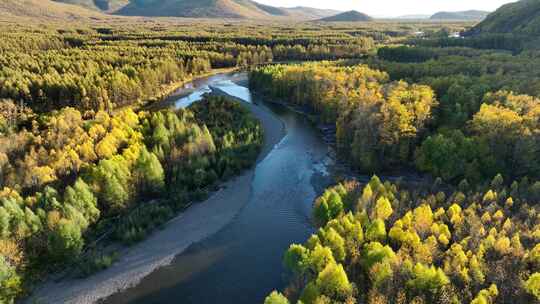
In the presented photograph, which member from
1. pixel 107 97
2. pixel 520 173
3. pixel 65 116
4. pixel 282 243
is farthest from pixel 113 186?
pixel 107 97

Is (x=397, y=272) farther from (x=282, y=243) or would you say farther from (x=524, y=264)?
(x=282, y=243)

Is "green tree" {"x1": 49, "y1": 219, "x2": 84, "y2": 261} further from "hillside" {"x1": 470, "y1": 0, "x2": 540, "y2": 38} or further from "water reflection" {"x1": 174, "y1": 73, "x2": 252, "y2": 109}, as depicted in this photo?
"hillside" {"x1": 470, "y1": 0, "x2": 540, "y2": 38}

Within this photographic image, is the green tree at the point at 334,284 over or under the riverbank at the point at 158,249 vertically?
over

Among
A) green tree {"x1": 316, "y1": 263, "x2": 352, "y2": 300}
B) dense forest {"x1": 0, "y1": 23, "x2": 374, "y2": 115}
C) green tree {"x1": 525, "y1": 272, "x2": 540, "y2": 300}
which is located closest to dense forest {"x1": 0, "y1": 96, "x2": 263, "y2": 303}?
green tree {"x1": 316, "y1": 263, "x2": 352, "y2": 300}

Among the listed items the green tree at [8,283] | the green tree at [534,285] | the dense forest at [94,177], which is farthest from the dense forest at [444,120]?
the green tree at [8,283]

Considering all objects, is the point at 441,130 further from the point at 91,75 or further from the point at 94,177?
the point at 91,75

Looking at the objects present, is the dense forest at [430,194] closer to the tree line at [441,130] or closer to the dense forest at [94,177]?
the tree line at [441,130]

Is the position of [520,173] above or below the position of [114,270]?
above
